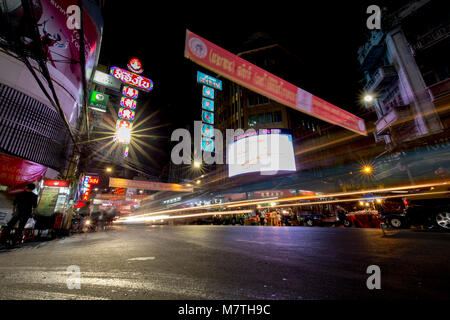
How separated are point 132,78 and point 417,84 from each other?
877 inches

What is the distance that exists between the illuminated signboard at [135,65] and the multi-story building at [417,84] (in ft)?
69.1

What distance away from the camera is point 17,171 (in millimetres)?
7965

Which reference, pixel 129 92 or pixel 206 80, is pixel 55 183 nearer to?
pixel 129 92

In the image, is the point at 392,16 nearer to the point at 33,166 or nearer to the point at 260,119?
the point at 260,119

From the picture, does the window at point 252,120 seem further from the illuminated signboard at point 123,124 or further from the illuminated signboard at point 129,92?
the illuminated signboard at point 123,124

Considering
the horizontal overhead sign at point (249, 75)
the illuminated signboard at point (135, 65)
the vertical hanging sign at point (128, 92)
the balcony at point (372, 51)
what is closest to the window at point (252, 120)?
the balcony at point (372, 51)

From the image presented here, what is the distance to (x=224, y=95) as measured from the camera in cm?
3666

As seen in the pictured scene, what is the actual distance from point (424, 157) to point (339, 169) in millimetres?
9864

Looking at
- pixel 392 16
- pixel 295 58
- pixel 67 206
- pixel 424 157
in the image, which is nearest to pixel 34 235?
pixel 67 206

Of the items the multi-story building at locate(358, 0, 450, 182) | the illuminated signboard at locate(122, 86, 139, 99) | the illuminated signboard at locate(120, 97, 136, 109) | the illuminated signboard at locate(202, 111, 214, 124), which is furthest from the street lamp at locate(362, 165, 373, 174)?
the illuminated signboard at locate(122, 86, 139, 99)

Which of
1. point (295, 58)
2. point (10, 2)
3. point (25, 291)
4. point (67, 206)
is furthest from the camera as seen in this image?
point (295, 58)

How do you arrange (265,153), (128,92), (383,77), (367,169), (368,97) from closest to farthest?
(383,77), (128,92), (368,97), (367,169), (265,153)

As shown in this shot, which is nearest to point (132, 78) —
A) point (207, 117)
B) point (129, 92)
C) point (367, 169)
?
point (129, 92)

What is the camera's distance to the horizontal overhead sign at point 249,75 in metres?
5.19
